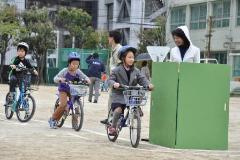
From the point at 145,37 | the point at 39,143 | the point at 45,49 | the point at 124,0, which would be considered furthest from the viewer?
the point at 124,0

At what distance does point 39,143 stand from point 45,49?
45.3 m

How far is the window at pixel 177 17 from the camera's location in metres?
59.9

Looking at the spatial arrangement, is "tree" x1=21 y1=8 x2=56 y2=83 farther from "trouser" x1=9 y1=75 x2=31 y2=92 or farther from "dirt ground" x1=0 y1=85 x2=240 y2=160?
"dirt ground" x1=0 y1=85 x2=240 y2=160

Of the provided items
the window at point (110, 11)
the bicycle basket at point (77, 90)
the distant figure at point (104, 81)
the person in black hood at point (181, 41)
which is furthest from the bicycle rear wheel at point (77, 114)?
the window at point (110, 11)

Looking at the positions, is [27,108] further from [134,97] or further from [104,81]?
[104,81]

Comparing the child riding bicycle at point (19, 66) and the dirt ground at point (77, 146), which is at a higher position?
the child riding bicycle at point (19, 66)

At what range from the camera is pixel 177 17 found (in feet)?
200

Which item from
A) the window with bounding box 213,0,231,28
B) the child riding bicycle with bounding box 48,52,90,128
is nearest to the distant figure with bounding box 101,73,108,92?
the child riding bicycle with bounding box 48,52,90,128

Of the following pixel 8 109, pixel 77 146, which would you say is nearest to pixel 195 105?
pixel 77 146

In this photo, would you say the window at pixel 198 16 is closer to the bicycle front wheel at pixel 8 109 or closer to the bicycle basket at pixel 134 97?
the bicycle front wheel at pixel 8 109

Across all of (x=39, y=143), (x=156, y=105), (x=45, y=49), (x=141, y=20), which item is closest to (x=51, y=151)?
(x=39, y=143)

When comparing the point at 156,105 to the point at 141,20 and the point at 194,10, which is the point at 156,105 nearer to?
the point at 194,10

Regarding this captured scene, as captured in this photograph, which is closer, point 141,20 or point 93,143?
point 93,143

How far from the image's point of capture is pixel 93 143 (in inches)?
432
